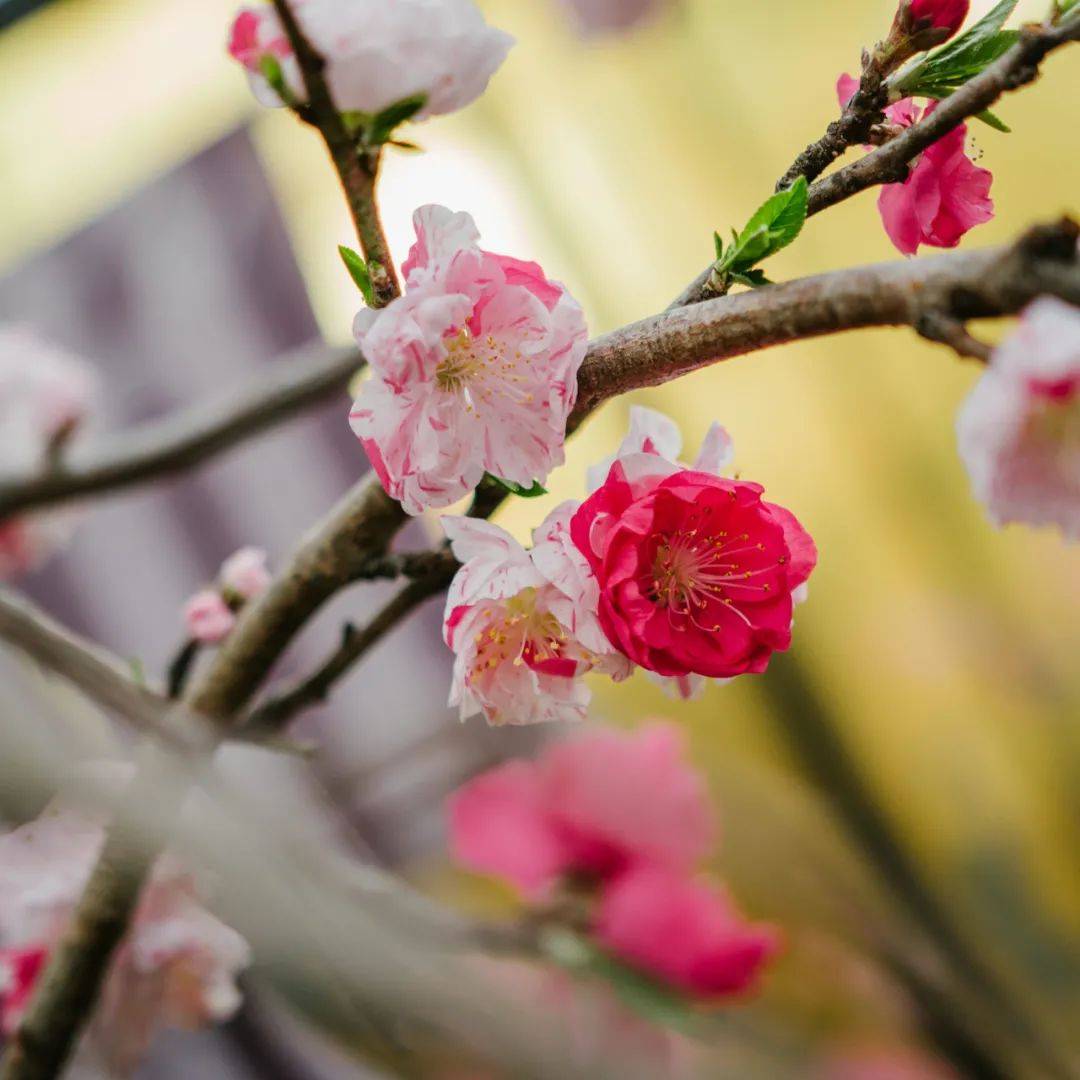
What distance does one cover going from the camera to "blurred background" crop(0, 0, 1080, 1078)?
134cm

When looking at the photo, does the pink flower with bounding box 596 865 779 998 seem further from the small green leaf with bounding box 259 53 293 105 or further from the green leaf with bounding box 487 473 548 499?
the small green leaf with bounding box 259 53 293 105

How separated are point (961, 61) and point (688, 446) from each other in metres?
1.00

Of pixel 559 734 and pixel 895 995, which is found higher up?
pixel 559 734

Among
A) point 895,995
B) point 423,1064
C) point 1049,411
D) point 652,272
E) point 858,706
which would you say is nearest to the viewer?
point 1049,411

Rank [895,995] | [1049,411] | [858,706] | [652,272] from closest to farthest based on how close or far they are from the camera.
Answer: [1049,411] < [895,995] < [652,272] < [858,706]

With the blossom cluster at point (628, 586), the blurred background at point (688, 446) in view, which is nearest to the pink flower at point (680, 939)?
the blurred background at point (688, 446)

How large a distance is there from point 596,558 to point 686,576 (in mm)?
37

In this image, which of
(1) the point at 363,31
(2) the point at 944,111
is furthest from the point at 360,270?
(2) the point at 944,111

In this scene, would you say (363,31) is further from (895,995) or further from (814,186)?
(895,995)

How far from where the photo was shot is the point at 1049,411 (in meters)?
0.23

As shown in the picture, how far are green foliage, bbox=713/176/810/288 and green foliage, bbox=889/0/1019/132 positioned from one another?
0.06m

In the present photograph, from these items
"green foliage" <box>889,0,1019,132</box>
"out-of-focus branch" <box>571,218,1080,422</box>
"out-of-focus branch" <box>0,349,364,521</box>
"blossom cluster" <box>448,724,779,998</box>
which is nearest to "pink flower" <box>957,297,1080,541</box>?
"out-of-focus branch" <box>571,218,1080,422</box>

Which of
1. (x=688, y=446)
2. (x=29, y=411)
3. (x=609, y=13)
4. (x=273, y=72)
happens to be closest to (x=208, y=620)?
(x=273, y=72)

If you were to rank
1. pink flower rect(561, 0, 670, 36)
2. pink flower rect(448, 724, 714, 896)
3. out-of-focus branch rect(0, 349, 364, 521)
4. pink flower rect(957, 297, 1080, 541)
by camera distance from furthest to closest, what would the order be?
pink flower rect(561, 0, 670, 36)
pink flower rect(448, 724, 714, 896)
out-of-focus branch rect(0, 349, 364, 521)
pink flower rect(957, 297, 1080, 541)
